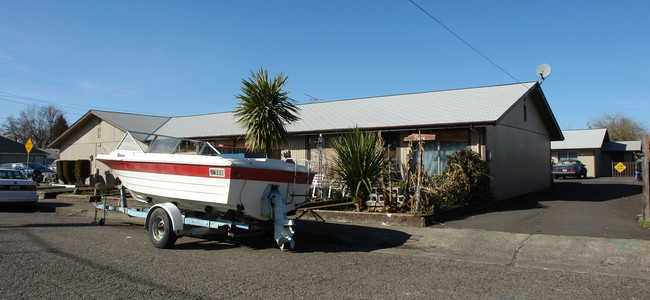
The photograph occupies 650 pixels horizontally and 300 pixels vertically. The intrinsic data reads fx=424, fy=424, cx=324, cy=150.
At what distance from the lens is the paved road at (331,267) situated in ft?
16.9

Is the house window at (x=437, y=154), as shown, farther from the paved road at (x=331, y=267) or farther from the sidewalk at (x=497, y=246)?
the paved road at (x=331, y=267)

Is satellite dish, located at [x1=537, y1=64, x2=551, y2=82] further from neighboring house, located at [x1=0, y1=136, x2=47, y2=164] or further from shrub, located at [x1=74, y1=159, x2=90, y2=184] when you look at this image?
neighboring house, located at [x1=0, y1=136, x2=47, y2=164]

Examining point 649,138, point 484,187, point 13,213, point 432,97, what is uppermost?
point 432,97

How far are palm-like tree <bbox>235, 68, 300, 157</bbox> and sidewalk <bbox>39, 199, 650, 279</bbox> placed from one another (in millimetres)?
3756

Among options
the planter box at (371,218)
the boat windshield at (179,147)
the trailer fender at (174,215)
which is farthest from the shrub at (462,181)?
the trailer fender at (174,215)

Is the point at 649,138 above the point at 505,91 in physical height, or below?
below

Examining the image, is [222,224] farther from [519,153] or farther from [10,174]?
[519,153]

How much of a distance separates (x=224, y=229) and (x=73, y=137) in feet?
81.9

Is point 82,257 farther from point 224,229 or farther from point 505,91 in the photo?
point 505,91

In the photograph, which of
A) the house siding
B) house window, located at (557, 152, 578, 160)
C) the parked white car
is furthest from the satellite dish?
house window, located at (557, 152, 578, 160)

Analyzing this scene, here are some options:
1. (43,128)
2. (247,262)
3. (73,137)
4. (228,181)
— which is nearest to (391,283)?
(247,262)

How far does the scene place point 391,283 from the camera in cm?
560

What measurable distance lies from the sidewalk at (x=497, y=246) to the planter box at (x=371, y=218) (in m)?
0.24

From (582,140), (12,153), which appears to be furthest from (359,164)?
(12,153)
